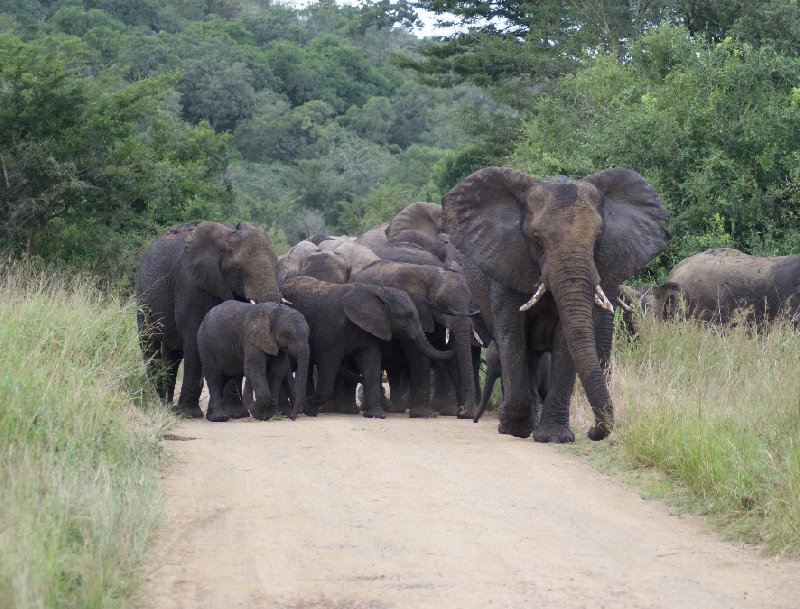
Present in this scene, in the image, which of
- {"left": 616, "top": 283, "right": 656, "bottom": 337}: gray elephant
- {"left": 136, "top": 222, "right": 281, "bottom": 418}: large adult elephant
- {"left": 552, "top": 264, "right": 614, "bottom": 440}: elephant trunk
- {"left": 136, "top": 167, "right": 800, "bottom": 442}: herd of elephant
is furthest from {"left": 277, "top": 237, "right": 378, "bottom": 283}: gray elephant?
{"left": 552, "top": 264, "right": 614, "bottom": 440}: elephant trunk

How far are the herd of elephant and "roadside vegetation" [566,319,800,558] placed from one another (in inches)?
16.5

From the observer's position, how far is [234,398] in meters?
13.7

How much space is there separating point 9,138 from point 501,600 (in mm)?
15820

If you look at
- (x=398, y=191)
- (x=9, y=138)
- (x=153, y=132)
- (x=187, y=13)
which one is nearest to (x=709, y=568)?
(x=9, y=138)

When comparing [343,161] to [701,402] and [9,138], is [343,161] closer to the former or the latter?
[9,138]

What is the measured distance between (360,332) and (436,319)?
0.98 meters

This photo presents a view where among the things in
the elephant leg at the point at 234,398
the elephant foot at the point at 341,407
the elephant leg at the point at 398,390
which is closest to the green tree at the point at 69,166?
the elephant leg at the point at 234,398

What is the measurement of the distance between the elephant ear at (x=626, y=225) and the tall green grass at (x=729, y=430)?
0.86 m

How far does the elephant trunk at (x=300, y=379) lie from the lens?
1280 centimetres

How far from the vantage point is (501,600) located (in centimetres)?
539

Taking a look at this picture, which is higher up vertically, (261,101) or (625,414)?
(625,414)

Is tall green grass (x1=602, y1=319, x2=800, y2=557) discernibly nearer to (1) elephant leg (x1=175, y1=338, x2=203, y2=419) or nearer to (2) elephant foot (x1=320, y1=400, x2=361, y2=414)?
(2) elephant foot (x1=320, y1=400, x2=361, y2=414)

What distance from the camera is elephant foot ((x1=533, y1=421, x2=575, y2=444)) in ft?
33.9

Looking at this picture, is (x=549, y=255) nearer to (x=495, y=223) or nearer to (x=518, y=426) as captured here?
(x=495, y=223)
